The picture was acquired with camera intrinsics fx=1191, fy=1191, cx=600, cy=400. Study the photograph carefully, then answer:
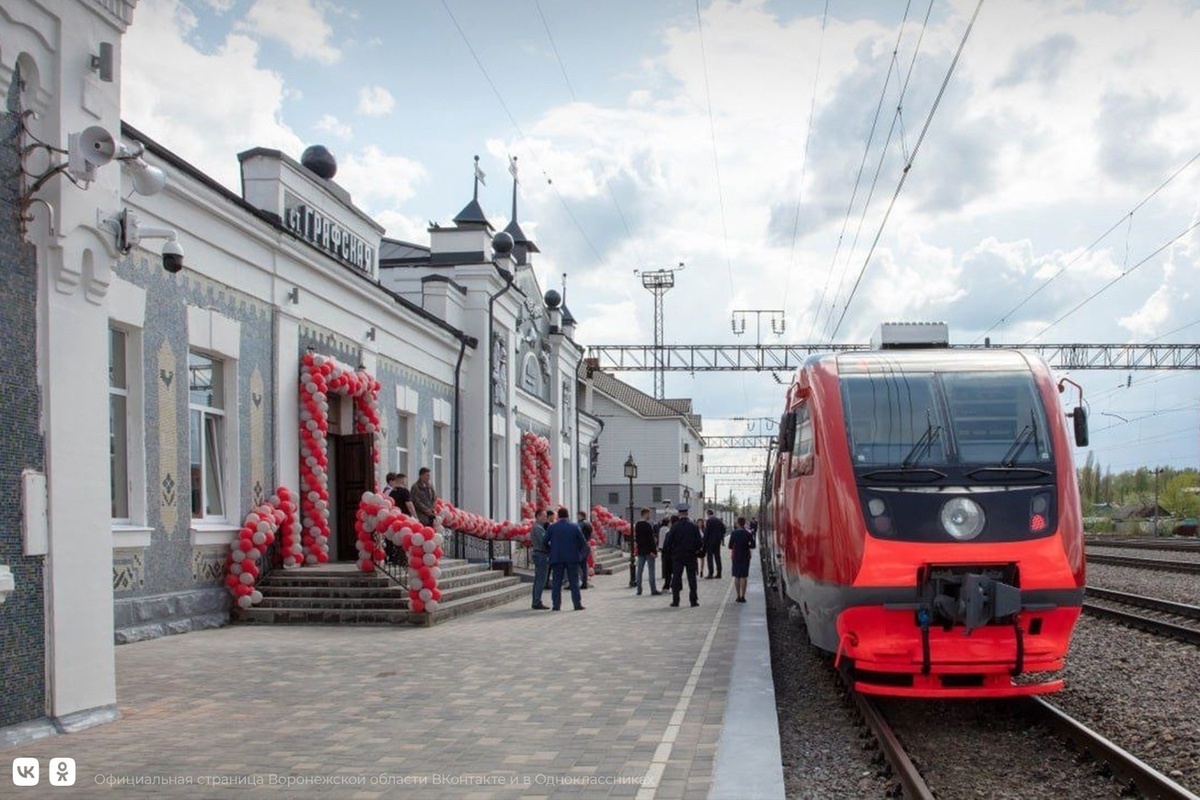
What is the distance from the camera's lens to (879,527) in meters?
8.54

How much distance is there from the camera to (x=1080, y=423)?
970 centimetres

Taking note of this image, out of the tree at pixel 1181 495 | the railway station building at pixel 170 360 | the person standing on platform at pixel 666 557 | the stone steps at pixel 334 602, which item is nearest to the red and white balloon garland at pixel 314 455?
the railway station building at pixel 170 360

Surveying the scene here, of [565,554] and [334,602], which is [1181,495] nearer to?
[565,554]

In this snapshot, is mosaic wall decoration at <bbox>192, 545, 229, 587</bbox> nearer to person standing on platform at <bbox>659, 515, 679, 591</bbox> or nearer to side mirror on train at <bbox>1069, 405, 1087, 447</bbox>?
person standing on platform at <bbox>659, 515, 679, 591</bbox>

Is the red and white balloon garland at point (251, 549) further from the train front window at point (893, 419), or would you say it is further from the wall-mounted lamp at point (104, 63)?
the train front window at point (893, 419)

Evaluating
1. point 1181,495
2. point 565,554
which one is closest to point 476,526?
point 565,554

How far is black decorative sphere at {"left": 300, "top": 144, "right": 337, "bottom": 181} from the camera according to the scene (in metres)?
19.6

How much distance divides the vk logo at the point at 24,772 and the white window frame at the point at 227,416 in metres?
7.49

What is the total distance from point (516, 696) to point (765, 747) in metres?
2.66

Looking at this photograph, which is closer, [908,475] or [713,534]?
[908,475]

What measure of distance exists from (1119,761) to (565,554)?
440 inches

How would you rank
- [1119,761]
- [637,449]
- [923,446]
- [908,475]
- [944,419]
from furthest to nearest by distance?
[637,449] < [944,419] < [923,446] < [908,475] < [1119,761]

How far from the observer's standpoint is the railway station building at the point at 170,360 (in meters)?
7.65

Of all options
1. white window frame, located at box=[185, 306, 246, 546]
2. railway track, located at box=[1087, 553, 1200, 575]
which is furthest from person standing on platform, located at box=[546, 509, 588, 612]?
railway track, located at box=[1087, 553, 1200, 575]
